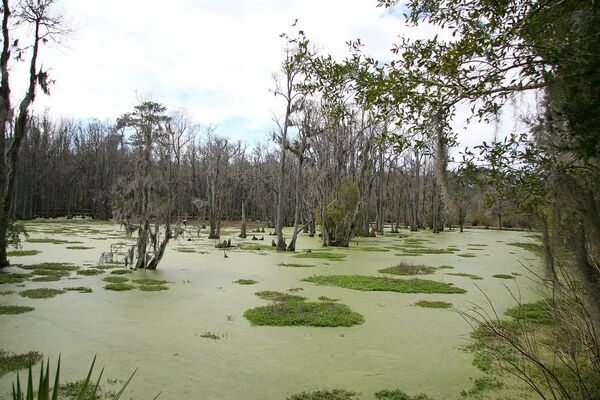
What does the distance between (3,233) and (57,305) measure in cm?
375

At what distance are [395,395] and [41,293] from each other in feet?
19.7

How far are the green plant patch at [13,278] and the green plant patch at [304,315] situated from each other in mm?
4879

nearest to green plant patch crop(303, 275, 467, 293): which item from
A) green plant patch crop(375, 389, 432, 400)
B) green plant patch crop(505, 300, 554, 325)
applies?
green plant patch crop(505, 300, 554, 325)

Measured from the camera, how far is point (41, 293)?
683 centimetres

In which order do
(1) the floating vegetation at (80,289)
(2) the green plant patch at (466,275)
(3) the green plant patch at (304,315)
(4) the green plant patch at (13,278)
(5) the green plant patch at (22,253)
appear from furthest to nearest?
(5) the green plant patch at (22,253) < (2) the green plant patch at (466,275) < (4) the green plant patch at (13,278) < (1) the floating vegetation at (80,289) < (3) the green plant patch at (304,315)

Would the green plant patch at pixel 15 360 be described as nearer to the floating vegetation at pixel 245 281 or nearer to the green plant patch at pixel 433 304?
the floating vegetation at pixel 245 281

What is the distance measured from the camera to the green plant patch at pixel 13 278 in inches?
307

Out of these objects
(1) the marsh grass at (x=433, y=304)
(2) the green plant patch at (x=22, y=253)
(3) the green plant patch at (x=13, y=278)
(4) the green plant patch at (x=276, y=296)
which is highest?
(2) the green plant patch at (x=22, y=253)

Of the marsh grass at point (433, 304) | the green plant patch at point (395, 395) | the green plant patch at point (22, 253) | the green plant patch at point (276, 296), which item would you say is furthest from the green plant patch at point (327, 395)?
the green plant patch at point (22, 253)

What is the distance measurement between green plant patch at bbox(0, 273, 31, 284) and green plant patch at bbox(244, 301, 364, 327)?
16.0 ft

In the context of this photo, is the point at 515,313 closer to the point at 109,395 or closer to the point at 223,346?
the point at 223,346

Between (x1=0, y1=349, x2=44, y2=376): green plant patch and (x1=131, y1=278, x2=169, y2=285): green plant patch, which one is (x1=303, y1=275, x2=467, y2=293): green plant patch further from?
(x1=0, y1=349, x2=44, y2=376): green plant patch

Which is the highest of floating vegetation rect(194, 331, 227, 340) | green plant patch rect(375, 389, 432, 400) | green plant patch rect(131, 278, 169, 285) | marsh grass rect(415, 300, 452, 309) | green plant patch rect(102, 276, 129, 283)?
green plant patch rect(102, 276, 129, 283)

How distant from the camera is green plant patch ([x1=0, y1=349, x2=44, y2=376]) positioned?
3633 mm
